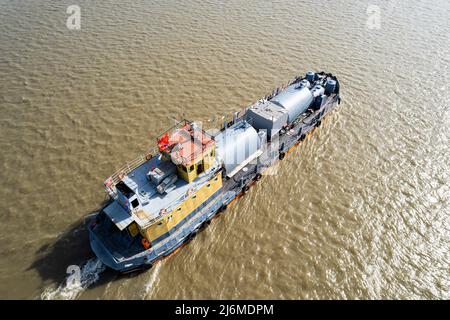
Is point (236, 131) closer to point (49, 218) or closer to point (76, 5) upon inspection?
point (49, 218)

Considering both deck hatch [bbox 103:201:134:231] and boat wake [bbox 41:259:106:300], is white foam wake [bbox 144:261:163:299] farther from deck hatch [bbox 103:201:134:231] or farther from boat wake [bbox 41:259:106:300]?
deck hatch [bbox 103:201:134:231]

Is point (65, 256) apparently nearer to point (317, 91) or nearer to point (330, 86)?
point (317, 91)

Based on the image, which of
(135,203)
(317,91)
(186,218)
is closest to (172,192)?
(186,218)

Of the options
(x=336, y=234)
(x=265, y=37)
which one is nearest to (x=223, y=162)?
(x=336, y=234)

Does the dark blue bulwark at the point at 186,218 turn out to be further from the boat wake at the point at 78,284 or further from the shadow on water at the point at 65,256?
the boat wake at the point at 78,284

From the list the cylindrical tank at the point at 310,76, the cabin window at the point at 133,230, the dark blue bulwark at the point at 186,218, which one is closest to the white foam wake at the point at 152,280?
the dark blue bulwark at the point at 186,218
